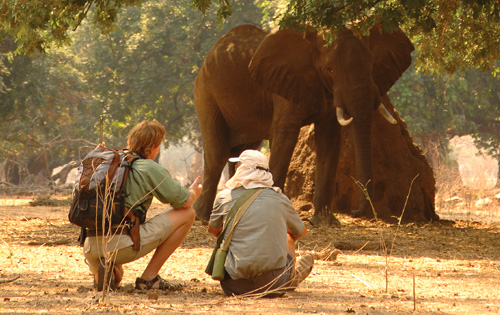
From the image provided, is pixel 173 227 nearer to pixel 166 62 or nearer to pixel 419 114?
pixel 419 114

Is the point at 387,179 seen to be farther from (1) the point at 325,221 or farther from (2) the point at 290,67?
(2) the point at 290,67

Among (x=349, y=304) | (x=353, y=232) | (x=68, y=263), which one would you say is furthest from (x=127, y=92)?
(x=349, y=304)

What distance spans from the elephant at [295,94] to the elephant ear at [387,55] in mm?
15

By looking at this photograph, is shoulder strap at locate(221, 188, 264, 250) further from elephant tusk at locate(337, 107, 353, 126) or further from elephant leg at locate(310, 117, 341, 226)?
elephant leg at locate(310, 117, 341, 226)

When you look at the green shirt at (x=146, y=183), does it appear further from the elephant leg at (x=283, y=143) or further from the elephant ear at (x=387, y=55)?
the elephant ear at (x=387, y=55)

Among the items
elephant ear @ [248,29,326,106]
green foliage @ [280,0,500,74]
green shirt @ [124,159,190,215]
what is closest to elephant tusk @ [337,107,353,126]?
elephant ear @ [248,29,326,106]

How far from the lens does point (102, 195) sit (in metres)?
6.07

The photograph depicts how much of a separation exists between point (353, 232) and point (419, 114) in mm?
21090

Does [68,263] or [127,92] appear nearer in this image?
[68,263]

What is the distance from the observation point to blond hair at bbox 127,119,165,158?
6379 millimetres

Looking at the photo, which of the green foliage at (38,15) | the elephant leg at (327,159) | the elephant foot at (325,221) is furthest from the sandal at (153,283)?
the elephant leg at (327,159)

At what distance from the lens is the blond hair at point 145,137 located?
6.38m

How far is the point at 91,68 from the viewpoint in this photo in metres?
37.2

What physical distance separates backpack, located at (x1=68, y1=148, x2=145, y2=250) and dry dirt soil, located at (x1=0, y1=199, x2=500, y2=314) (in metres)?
0.54
